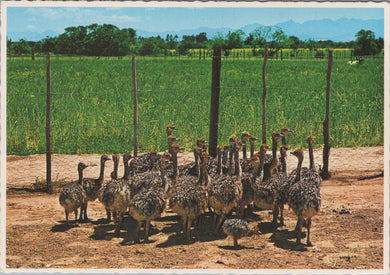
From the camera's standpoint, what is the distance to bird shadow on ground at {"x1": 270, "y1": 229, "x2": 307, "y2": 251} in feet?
27.7

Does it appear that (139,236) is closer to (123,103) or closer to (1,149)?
(1,149)

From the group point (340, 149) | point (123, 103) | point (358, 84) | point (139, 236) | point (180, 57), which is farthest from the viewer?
point (180, 57)

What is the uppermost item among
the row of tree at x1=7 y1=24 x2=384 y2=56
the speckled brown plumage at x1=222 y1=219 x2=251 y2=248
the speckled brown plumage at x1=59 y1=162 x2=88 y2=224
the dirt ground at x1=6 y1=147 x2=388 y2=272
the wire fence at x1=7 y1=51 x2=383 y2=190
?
the row of tree at x1=7 y1=24 x2=384 y2=56

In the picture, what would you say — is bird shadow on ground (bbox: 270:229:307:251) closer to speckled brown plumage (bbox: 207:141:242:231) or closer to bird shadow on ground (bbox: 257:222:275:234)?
bird shadow on ground (bbox: 257:222:275:234)

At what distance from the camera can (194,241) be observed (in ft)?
28.4

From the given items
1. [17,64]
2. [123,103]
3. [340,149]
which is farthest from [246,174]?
[17,64]

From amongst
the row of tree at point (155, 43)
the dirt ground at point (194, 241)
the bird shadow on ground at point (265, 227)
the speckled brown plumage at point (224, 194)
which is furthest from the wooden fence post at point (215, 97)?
the speckled brown plumage at point (224, 194)

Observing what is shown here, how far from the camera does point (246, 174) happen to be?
9.48 meters

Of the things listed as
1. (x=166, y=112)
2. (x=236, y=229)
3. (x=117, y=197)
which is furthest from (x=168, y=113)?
(x=236, y=229)

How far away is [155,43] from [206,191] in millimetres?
24890

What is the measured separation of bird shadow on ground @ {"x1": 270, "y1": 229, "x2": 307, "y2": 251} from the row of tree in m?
6.21

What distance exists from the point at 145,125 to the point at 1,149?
18.3 ft

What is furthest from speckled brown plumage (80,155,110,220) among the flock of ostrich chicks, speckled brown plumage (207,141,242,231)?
speckled brown plumage (207,141,242,231)

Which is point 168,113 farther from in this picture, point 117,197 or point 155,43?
point 155,43
